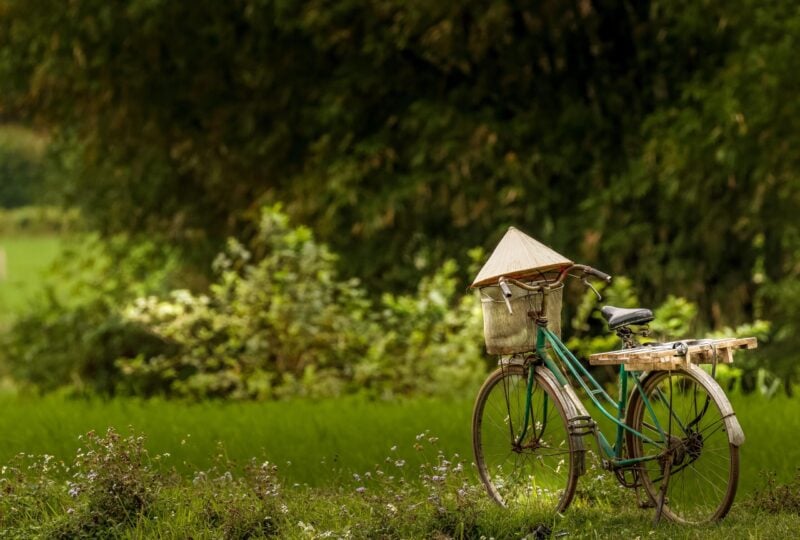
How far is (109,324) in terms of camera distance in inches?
504

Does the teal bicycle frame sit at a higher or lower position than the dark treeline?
lower

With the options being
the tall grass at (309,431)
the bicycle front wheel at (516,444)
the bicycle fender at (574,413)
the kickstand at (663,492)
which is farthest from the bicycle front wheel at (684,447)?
the tall grass at (309,431)

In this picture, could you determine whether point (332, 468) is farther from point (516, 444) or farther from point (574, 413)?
point (574, 413)

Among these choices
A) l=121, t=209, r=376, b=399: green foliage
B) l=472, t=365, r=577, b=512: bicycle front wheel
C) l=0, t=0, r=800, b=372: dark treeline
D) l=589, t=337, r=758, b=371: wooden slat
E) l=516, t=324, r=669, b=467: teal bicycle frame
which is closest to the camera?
l=589, t=337, r=758, b=371: wooden slat

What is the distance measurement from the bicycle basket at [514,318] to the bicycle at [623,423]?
0.02 metres

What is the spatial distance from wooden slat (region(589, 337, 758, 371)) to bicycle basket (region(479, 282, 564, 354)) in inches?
17.7

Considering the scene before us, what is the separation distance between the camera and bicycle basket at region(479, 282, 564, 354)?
5762 mm

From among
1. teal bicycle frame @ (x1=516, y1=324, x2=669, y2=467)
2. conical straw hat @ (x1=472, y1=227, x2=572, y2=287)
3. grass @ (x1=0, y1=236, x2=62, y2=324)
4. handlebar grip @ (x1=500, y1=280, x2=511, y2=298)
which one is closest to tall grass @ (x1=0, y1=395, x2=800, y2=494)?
teal bicycle frame @ (x1=516, y1=324, x2=669, y2=467)

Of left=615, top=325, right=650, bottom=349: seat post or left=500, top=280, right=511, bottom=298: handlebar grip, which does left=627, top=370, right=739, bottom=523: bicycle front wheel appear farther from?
left=500, top=280, right=511, bottom=298: handlebar grip

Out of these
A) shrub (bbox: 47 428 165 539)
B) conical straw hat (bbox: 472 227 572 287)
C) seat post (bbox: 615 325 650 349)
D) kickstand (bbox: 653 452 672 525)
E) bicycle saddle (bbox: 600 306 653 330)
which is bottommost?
kickstand (bbox: 653 452 672 525)

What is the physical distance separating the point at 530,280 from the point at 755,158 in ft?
17.9

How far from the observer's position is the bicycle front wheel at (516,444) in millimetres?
5980

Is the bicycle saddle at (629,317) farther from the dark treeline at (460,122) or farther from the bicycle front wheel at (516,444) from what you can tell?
the dark treeline at (460,122)

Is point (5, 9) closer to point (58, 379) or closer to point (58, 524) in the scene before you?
point (58, 379)
